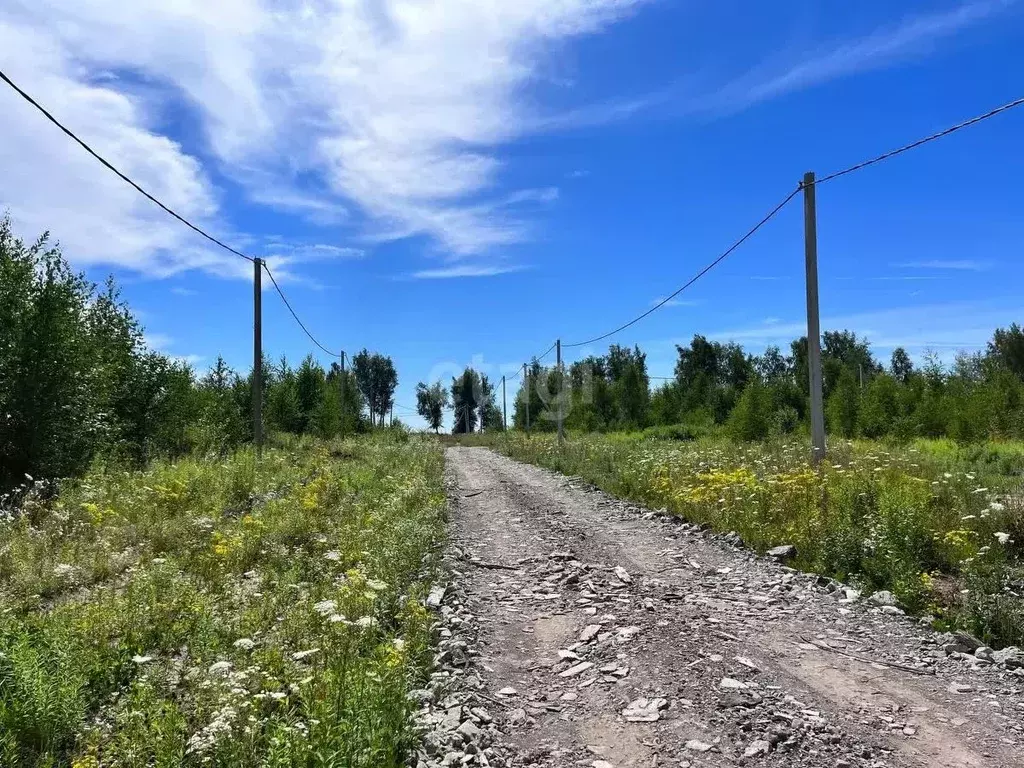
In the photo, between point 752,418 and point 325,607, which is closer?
point 325,607

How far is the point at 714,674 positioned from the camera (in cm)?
398

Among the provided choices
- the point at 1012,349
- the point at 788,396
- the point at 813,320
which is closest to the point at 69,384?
the point at 813,320

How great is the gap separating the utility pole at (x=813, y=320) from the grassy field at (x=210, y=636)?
6.86 metres

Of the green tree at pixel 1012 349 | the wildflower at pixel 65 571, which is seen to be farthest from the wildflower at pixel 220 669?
the green tree at pixel 1012 349

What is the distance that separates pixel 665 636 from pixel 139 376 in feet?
73.5

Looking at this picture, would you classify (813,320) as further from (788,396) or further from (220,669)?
(788,396)

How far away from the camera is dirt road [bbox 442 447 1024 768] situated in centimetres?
316

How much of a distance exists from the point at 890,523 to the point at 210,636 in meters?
6.25

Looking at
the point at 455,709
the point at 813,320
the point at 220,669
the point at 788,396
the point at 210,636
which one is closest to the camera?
the point at 455,709

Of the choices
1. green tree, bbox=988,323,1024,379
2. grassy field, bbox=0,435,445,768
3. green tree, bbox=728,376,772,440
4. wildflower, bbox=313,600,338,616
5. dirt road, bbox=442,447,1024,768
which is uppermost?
green tree, bbox=988,323,1024,379

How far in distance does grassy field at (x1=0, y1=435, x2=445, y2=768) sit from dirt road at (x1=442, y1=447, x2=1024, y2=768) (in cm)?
64

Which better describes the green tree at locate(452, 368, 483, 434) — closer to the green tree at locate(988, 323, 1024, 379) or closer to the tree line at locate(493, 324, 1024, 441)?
the tree line at locate(493, 324, 1024, 441)

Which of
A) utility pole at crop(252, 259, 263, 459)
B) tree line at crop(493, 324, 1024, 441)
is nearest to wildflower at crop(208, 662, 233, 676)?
utility pole at crop(252, 259, 263, 459)

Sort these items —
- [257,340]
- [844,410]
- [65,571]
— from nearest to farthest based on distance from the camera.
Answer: [65,571], [257,340], [844,410]
